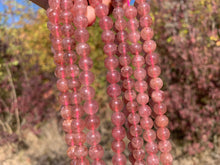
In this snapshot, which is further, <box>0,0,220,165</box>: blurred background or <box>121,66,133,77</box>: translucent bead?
<box>0,0,220,165</box>: blurred background

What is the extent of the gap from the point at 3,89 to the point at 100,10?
8.56 feet

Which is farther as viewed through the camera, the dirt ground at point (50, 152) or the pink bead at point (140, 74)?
the dirt ground at point (50, 152)

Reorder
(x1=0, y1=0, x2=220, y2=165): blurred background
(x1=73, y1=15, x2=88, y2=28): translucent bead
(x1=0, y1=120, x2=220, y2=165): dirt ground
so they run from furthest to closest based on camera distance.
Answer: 1. (x1=0, y1=120, x2=220, y2=165): dirt ground
2. (x1=0, y1=0, x2=220, y2=165): blurred background
3. (x1=73, y1=15, x2=88, y2=28): translucent bead

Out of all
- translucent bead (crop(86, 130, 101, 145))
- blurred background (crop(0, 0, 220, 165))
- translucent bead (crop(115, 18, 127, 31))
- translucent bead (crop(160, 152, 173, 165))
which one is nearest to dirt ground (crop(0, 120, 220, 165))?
blurred background (crop(0, 0, 220, 165))

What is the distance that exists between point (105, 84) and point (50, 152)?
42.6 inches

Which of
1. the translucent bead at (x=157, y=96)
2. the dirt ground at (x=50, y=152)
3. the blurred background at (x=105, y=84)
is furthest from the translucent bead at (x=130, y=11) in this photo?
the dirt ground at (x=50, y=152)

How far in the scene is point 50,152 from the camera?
2727 mm

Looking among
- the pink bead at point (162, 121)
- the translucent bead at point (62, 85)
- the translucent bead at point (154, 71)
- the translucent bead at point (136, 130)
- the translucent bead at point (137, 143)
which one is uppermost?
the translucent bead at point (154, 71)

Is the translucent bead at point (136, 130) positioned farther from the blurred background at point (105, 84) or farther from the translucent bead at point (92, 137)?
the blurred background at point (105, 84)

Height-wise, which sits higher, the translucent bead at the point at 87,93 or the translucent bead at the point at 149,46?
the translucent bead at the point at 149,46

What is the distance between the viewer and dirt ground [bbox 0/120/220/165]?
89.4 inches

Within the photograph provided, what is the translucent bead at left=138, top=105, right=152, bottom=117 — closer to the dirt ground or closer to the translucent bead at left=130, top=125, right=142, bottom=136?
the translucent bead at left=130, top=125, right=142, bottom=136

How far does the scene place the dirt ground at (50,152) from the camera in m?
2.27

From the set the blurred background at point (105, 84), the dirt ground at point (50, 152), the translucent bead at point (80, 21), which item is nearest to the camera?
the translucent bead at point (80, 21)
